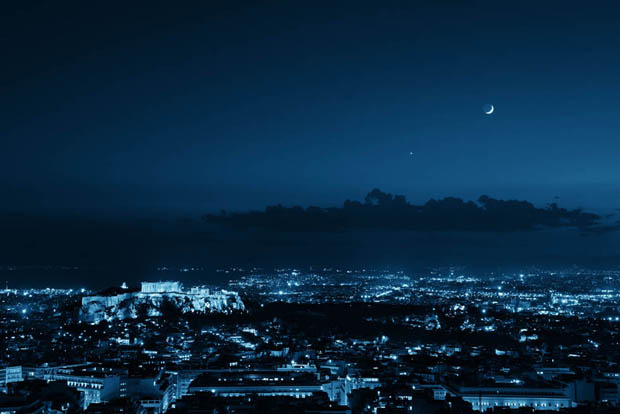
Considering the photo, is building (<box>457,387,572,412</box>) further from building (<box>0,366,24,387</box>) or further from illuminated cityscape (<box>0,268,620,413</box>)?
building (<box>0,366,24,387</box>)

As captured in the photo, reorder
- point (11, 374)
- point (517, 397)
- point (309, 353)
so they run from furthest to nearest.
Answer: point (309, 353) → point (11, 374) → point (517, 397)

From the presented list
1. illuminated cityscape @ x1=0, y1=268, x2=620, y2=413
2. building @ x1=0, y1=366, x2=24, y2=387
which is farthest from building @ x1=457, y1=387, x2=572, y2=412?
building @ x1=0, y1=366, x2=24, y2=387

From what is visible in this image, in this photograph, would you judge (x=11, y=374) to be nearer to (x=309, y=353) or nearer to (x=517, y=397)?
(x=309, y=353)

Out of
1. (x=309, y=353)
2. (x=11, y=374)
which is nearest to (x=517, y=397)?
(x=309, y=353)

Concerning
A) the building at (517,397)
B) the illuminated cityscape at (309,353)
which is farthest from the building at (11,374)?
the building at (517,397)

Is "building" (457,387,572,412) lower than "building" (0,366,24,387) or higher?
lower

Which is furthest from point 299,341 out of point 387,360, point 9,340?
point 9,340

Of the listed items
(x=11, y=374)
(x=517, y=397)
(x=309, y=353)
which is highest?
(x=11, y=374)

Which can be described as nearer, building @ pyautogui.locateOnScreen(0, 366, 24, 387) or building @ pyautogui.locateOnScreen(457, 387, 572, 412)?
building @ pyautogui.locateOnScreen(457, 387, 572, 412)

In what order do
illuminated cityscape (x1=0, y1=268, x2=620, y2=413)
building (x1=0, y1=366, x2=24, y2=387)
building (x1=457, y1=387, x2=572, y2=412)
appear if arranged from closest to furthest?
illuminated cityscape (x1=0, y1=268, x2=620, y2=413) → building (x1=457, y1=387, x2=572, y2=412) → building (x1=0, y1=366, x2=24, y2=387)

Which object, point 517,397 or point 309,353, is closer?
point 517,397

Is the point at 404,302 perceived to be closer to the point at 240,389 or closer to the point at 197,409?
the point at 240,389

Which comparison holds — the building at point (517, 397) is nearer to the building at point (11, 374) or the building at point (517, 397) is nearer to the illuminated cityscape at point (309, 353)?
the illuminated cityscape at point (309, 353)
